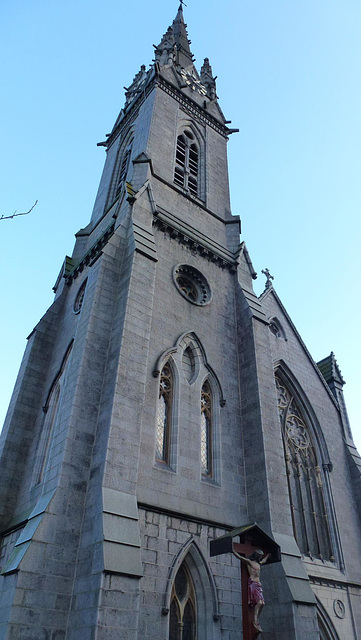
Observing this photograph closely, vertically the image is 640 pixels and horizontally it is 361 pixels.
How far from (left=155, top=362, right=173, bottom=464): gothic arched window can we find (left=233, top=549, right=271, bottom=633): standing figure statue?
12.0 ft

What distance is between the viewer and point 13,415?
1460 centimetres

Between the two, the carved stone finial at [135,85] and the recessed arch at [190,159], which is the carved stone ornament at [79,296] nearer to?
the recessed arch at [190,159]

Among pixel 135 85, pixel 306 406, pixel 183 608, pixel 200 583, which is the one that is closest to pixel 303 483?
pixel 306 406

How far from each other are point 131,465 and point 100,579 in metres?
2.33

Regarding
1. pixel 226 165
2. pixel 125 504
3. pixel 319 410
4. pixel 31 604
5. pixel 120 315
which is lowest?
pixel 31 604

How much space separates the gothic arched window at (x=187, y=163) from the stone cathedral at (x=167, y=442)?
12 centimetres

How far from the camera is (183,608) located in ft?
33.9

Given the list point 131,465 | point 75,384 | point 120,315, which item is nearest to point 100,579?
point 131,465

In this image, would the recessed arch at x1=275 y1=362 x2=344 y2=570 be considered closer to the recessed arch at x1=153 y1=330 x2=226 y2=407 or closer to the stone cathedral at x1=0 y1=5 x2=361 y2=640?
the stone cathedral at x1=0 y1=5 x2=361 y2=640

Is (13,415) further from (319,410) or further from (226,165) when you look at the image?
(226,165)

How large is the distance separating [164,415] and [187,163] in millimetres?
12077

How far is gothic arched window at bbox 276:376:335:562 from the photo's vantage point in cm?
1546

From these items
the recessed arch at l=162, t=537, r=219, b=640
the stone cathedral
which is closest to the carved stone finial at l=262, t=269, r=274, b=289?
the stone cathedral

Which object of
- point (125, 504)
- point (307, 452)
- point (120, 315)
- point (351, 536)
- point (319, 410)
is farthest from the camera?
point (319, 410)
